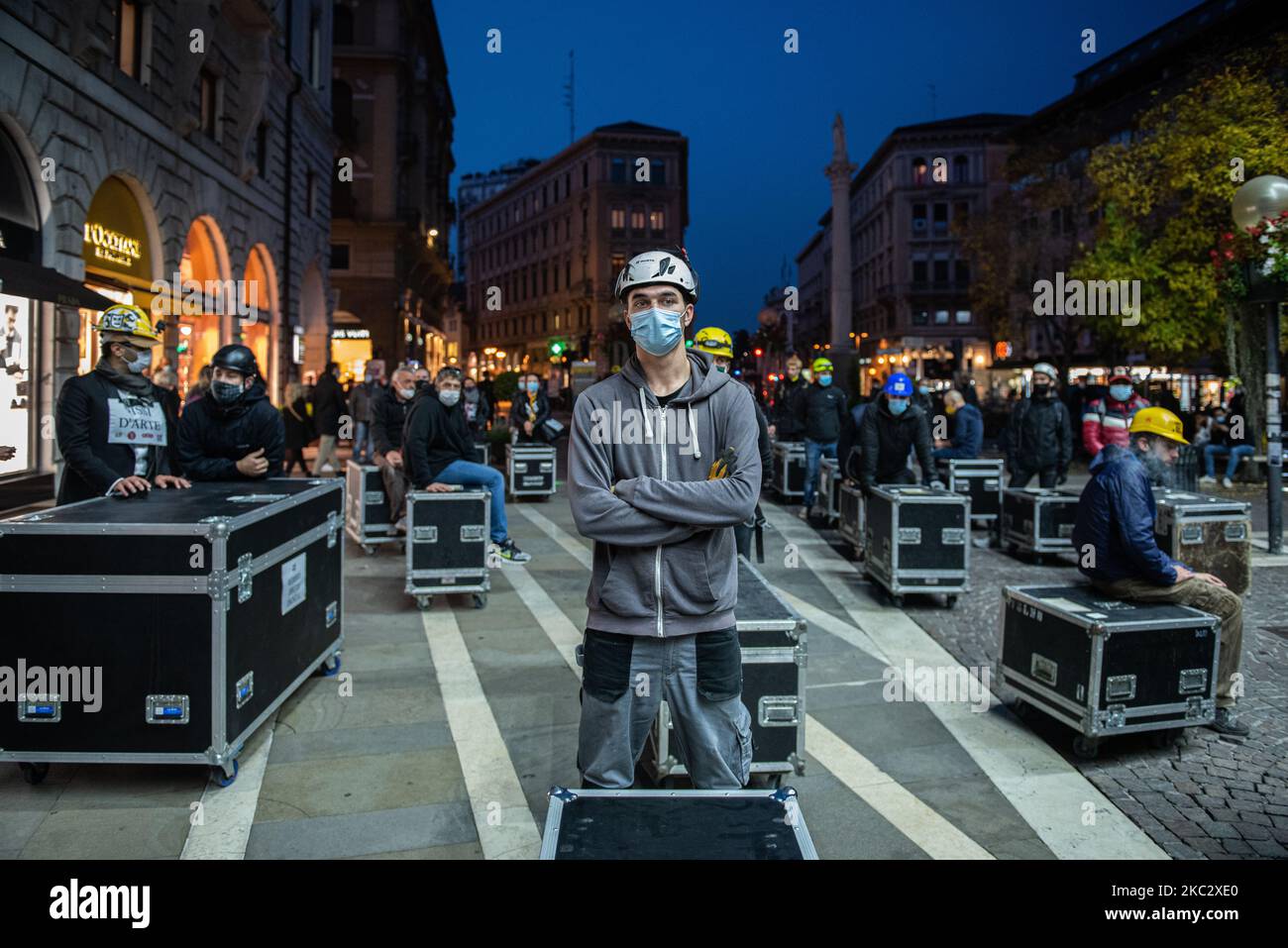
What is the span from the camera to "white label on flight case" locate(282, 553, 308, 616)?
509 cm

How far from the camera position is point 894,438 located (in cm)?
966

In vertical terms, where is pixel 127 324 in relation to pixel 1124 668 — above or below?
above

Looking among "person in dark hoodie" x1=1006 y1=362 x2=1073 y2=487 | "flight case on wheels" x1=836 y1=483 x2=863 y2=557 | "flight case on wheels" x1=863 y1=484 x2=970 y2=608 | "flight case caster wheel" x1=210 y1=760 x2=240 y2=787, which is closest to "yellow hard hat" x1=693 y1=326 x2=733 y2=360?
"flight case on wheels" x1=863 y1=484 x2=970 y2=608

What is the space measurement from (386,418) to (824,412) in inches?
238

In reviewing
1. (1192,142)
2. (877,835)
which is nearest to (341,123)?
(1192,142)

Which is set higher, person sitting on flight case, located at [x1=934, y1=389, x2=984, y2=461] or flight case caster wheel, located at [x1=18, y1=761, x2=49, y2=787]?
person sitting on flight case, located at [x1=934, y1=389, x2=984, y2=461]

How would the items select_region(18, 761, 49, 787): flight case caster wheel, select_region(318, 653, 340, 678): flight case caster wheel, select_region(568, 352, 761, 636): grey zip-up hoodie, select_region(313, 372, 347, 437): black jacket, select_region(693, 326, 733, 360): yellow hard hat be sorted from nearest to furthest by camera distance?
1. select_region(568, 352, 761, 636): grey zip-up hoodie
2. select_region(18, 761, 49, 787): flight case caster wheel
3. select_region(318, 653, 340, 678): flight case caster wheel
4. select_region(693, 326, 733, 360): yellow hard hat
5. select_region(313, 372, 347, 437): black jacket

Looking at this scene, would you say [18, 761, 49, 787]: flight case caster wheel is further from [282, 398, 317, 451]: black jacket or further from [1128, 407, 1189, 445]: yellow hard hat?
[282, 398, 317, 451]: black jacket

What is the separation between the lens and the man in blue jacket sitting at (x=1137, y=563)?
5230 millimetres

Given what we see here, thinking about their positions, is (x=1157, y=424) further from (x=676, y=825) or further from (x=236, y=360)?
(x=236, y=360)

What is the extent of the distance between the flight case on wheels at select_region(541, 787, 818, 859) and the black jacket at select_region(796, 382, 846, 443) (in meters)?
11.1

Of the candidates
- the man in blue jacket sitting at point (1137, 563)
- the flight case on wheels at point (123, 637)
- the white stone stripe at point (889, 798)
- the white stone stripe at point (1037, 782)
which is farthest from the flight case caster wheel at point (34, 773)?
the man in blue jacket sitting at point (1137, 563)

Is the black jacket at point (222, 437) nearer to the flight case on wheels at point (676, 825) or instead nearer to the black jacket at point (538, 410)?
the flight case on wheels at point (676, 825)

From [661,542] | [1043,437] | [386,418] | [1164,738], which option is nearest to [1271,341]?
[1043,437]
